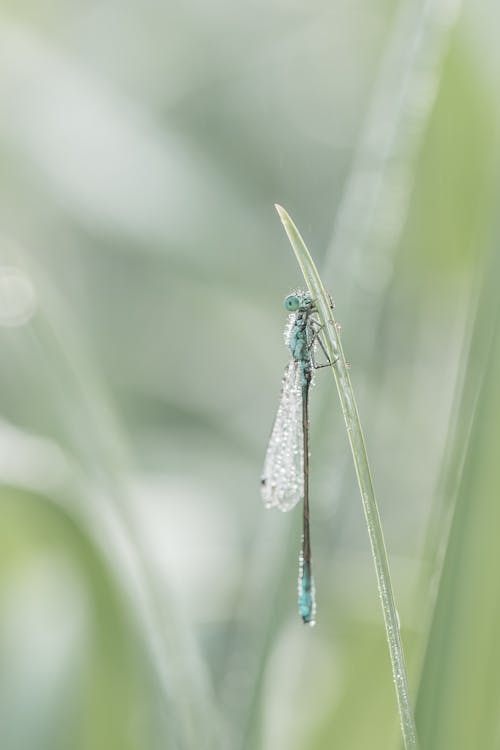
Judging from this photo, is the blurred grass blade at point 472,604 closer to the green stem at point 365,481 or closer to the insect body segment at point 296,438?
the green stem at point 365,481

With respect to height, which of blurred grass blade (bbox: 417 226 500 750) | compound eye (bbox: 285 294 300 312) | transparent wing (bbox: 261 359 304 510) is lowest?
blurred grass blade (bbox: 417 226 500 750)

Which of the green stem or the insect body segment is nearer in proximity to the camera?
the green stem

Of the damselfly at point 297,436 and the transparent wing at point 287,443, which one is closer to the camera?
the damselfly at point 297,436

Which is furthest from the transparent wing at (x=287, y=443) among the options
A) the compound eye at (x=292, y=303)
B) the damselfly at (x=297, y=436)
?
the compound eye at (x=292, y=303)

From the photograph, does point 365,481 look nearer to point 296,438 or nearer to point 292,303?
point 292,303

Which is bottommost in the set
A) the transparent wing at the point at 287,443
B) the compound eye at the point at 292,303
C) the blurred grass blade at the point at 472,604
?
the blurred grass blade at the point at 472,604

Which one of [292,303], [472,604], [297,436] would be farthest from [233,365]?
→ [472,604]

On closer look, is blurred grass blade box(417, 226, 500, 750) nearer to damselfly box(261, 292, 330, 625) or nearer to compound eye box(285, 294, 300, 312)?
damselfly box(261, 292, 330, 625)

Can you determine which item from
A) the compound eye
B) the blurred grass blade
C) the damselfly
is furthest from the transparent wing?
the blurred grass blade
